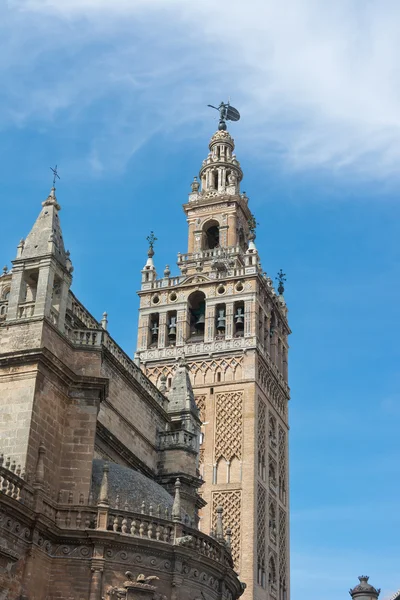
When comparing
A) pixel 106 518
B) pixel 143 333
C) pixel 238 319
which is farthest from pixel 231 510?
pixel 106 518

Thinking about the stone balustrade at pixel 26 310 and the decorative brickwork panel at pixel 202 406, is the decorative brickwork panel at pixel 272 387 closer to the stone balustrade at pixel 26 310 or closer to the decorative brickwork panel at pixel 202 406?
the decorative brickwork panel at pixel 202 406

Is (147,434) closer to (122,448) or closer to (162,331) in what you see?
(122,448)

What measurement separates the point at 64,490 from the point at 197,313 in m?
26.1

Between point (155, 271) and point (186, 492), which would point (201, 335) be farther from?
point (186, 492)

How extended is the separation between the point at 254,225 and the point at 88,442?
103 feet

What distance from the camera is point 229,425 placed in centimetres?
4162

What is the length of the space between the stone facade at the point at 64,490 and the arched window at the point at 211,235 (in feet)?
84.2

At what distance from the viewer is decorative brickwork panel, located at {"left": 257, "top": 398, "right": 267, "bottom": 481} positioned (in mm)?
41688

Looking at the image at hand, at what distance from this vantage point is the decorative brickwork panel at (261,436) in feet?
137

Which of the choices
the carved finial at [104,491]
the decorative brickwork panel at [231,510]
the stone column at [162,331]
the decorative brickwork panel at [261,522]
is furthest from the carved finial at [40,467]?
the stone column at [162,331]

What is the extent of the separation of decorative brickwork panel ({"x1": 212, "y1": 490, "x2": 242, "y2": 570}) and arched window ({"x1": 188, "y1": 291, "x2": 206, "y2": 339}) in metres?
8.85

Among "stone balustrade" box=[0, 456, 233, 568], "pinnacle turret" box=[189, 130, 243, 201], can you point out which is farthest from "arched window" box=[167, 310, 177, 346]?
"stone balustrade" box=[0, 456, 233, 568]

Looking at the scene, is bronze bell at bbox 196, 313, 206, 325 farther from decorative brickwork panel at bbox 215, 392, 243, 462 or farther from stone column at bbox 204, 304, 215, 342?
decorative brickwork panel at bbox 215, 392, 243, 462

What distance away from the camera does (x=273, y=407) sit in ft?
148
